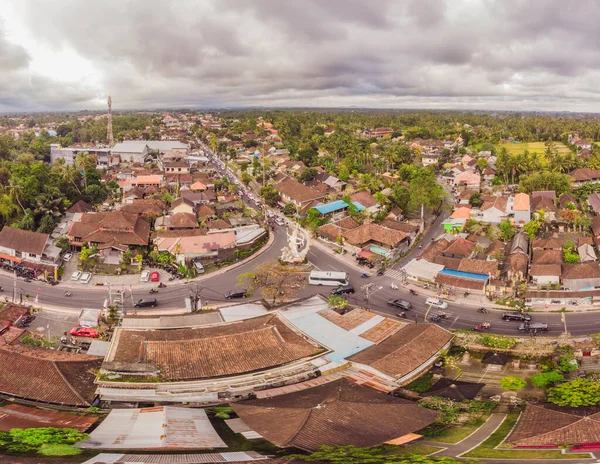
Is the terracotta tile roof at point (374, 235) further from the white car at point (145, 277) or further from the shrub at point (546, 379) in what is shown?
the shrub at point (546, 379)

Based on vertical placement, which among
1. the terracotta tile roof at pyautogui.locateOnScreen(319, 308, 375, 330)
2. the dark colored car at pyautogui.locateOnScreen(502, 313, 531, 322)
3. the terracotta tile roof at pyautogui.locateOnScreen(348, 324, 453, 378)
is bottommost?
the dark colored car at pyautogui.locateOnScreen(502, 313, 531, 322)

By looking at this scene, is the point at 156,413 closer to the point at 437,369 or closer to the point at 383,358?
the point at 383,358

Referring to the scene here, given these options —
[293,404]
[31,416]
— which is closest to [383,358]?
[293,404]

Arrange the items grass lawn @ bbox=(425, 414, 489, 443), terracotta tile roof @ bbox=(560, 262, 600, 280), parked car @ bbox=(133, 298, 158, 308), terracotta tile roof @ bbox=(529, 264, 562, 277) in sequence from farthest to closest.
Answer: terracotta tile roof @ bbox=(529, 264, 562, 277), terracotta tile roof @ bbox=(560, 262, 600, 280), parked car @ bbox=(133, 298, 158, 308), grass lawn @ bbox=(425, 414, 489, 443)

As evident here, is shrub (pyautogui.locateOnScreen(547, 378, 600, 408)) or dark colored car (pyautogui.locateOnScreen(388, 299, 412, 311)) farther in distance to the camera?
dark colored car (pyautogui.locateOnScreen(388, 299, 412, 311))

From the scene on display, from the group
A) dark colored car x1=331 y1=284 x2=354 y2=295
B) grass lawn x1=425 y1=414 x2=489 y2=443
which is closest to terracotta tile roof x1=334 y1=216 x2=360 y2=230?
dark colored car x1=331 y1=284 x2=354 y2=295

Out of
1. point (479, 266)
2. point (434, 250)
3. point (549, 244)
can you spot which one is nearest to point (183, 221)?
point (434, 250)

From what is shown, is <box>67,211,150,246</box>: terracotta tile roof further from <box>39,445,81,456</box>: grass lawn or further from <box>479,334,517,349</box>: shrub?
<box>479,334,517,349</box>: shrub

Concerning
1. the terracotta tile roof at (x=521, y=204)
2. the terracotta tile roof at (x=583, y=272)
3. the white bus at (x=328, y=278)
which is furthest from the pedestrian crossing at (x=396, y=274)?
the terracotta tile roof at (x=521, y=204)
